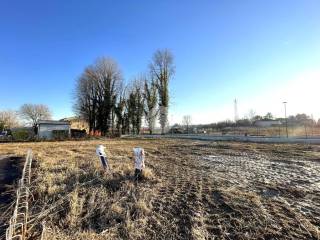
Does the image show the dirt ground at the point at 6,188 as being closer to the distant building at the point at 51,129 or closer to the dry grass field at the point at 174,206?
the dry grass field at the point at 174,206

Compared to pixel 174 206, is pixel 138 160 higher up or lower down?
higher up

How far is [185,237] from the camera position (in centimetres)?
357

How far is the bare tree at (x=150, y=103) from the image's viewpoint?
42312 millimetres

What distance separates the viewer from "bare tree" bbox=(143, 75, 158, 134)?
1666 inches

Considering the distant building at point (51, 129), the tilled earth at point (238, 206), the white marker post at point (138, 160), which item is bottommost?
the tilled earth at point (238, 206)

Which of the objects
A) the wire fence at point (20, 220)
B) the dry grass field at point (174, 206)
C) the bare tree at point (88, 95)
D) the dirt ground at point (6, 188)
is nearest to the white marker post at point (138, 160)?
the dry grass field at point (174, 206)

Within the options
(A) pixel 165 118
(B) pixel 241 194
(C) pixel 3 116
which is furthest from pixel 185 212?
(C) pixel 3 116

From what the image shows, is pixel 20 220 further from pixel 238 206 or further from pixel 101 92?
pixel 101 92

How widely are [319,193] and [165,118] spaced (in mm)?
35940

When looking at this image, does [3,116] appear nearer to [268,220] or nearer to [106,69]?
[106,69]

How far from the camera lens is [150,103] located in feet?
140

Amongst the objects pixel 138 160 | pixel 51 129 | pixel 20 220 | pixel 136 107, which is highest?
pixel 136 107

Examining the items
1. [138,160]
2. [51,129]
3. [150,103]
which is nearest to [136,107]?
[150,103]

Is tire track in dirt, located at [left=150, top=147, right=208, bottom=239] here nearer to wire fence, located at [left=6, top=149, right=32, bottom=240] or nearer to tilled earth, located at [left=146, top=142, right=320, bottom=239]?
tilled earth, located at [left=146, top=142, right=320, bottom=239]
